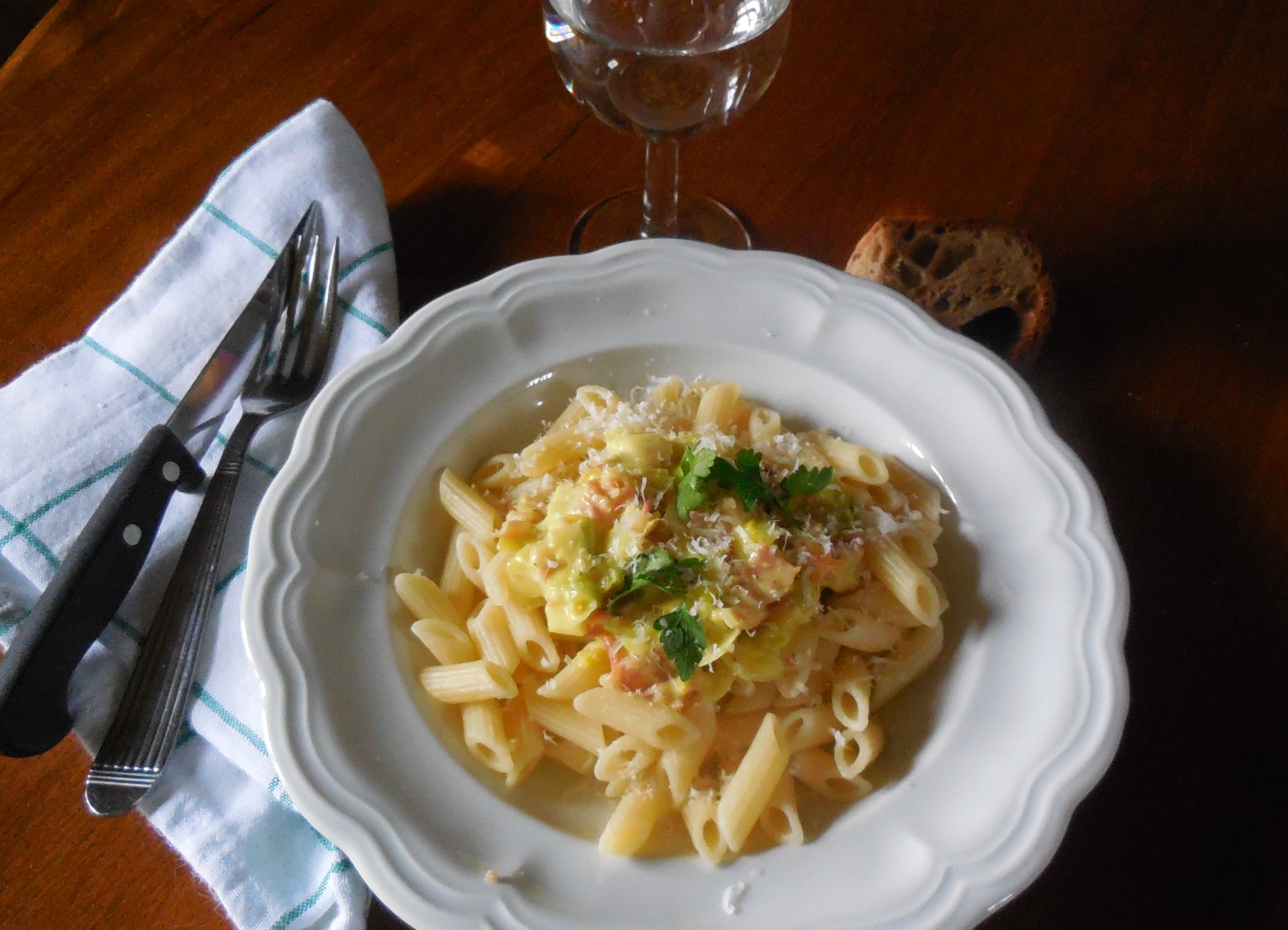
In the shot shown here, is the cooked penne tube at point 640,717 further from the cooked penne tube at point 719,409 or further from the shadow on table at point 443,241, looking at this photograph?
the shadow on table at point 443,241

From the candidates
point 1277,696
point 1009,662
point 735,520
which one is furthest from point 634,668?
point 1277,696

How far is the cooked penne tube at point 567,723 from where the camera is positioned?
157 cm

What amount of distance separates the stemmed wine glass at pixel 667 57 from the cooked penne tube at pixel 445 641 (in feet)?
3.39

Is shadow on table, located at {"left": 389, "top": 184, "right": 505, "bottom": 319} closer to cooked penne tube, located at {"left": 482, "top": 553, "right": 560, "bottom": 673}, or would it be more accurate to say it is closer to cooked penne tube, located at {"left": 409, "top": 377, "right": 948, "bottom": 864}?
cooked penne tube, located at {"left": 409, "top": 377, "right": 948, "bottom": 864}

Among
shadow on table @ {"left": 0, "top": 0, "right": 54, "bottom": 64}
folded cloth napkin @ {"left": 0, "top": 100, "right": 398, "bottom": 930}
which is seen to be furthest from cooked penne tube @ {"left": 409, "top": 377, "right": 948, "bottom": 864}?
shadow on table @ {"left": 0, "top": 0, "right": 54, "bottom": 64}

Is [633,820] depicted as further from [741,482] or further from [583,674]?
[741,482]

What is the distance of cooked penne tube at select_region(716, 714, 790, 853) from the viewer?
1436 millimetres

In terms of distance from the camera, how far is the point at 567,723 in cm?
158

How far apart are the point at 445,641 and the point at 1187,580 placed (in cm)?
140

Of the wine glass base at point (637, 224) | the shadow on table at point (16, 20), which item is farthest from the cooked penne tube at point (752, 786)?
the shadow on table at point (16, 20)

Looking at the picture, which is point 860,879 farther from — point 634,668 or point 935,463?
point 935,463

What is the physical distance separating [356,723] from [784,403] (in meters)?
0.99

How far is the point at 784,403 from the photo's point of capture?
1.90m

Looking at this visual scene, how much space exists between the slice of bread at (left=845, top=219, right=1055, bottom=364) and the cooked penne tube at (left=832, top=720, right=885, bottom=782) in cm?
97
